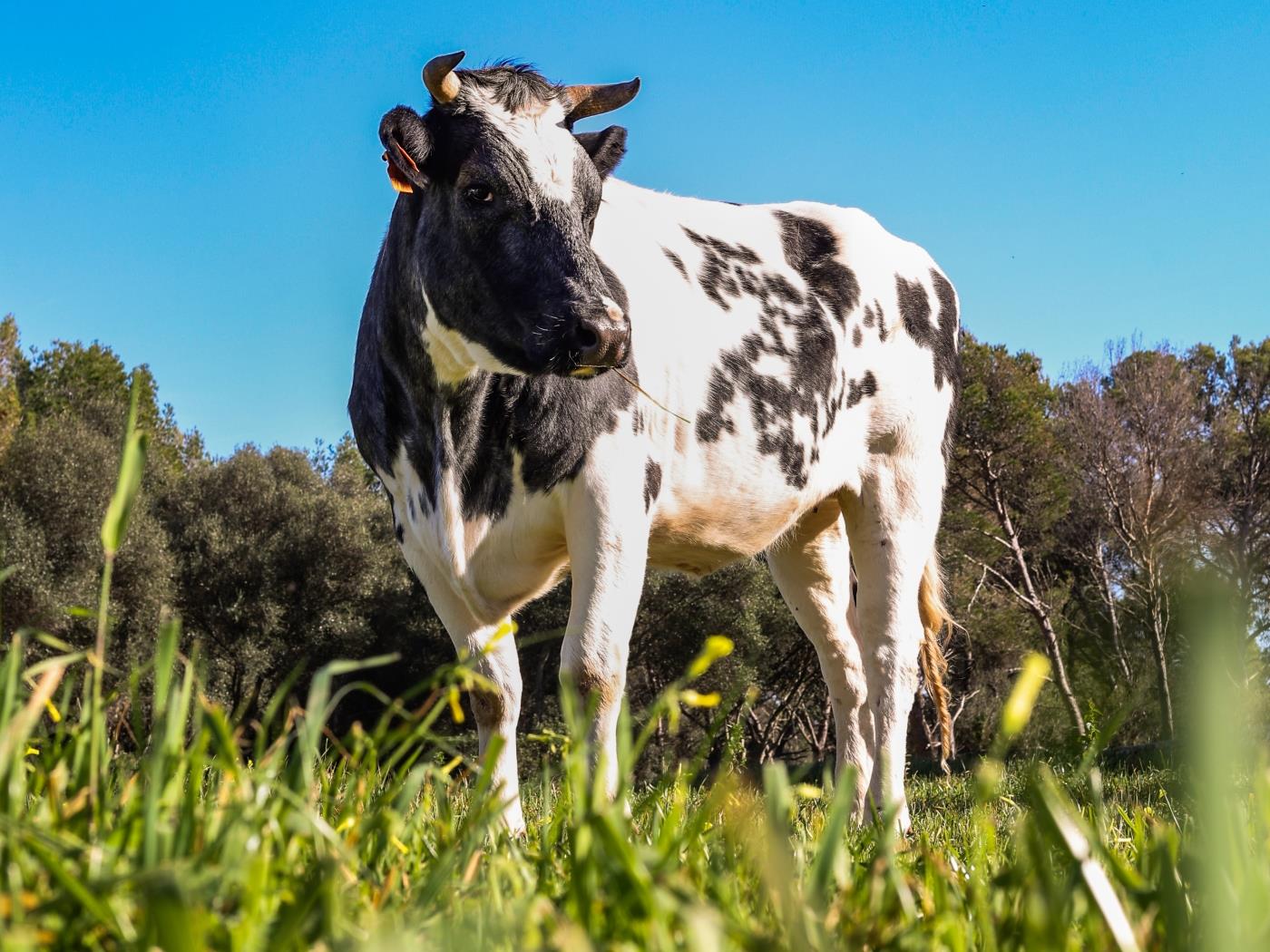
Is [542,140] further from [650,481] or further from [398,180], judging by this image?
[650,481]

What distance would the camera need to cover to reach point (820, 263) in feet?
22.1

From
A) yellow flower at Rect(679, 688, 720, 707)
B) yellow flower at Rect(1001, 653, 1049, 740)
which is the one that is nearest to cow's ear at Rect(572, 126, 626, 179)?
yellow flower at Rect(679, 688, 720, 707)

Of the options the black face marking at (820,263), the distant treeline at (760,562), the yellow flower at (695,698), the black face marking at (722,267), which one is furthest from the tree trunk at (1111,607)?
the yellow flower at (695,698)

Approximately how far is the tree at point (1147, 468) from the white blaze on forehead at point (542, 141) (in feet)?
89.0

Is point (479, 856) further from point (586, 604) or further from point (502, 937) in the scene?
point (586, 604)

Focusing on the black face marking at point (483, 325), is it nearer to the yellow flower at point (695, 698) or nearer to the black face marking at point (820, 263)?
the black face marking at point (820, 263)

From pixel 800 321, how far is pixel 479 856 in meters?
4.84

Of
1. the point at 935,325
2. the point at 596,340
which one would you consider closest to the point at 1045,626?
the point at 935,325

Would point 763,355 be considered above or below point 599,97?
below

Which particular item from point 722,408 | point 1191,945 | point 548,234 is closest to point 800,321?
point 722,408

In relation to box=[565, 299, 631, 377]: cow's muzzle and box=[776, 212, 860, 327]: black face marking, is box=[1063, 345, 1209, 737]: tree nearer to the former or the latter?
box=[776, 212, 860, 327]: black face marking

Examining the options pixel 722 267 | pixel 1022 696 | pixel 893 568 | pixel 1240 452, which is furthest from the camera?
pixel 1240 452

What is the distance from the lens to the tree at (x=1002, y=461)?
31703 millimetres

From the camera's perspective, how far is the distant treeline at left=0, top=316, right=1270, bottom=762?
2981 cm
